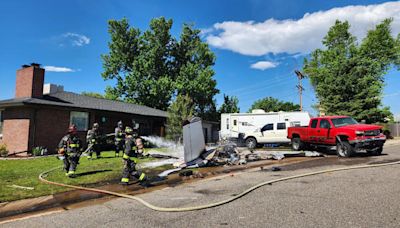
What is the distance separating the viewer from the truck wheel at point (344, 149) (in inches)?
491

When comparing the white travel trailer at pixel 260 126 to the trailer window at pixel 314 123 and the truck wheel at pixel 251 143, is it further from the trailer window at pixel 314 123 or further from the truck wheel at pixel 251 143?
the trailer window at pixel 314 123

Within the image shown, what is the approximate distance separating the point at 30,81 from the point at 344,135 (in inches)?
733

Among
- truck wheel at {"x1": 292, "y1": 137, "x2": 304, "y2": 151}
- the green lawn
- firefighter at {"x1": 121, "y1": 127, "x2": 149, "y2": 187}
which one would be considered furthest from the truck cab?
firefighter at {"x1": 121, "y1": 127, "x2": 149, "y2": 187}

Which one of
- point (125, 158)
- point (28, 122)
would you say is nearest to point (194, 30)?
point (28, 122)

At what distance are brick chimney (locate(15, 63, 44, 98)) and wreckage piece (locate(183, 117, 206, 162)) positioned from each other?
39.5ft

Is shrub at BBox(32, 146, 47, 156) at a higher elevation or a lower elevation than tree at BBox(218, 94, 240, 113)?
lower

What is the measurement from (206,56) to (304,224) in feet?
124

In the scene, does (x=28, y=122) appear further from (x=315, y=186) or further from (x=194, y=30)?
(x=194, y=30)

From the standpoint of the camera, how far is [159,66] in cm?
4012

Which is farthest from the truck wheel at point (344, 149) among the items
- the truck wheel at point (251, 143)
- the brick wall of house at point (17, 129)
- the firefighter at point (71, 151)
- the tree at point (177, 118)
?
the brick wall of house at point (17, 129)

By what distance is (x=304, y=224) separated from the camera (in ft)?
13.7

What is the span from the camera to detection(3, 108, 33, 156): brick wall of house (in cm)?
1619

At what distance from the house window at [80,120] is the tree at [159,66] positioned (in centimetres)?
1685

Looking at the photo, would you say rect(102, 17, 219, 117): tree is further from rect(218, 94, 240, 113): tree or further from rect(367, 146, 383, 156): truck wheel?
rect(367, 146, 383, 156): truck wheel
